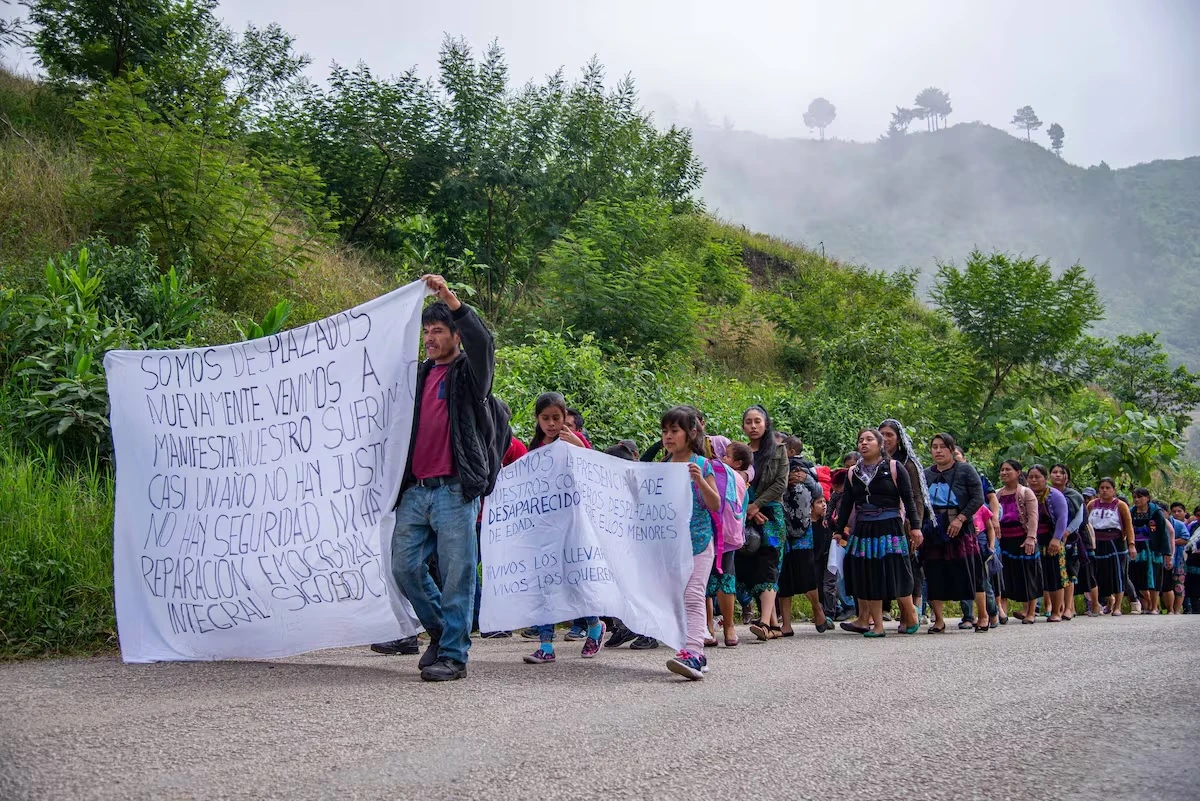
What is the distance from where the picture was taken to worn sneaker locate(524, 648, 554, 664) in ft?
23.4

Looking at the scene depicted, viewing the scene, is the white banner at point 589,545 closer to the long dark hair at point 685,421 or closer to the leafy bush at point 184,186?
the long dark hair at point 685,421

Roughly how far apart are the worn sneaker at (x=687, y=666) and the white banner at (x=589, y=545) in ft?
0.80

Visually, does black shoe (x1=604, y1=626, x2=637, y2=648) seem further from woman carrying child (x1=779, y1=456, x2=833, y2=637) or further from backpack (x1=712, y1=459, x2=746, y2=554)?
woman carrying child (x1=779, y1=456, x2=833, y2=637)

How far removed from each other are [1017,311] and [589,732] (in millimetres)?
25093

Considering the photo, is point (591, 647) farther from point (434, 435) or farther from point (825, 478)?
point (825, 478)

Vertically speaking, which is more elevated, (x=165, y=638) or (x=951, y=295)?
(x=951, y=295)

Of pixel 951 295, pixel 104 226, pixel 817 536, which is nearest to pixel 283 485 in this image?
pixel 817 536

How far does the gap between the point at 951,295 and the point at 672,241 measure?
8.16 m

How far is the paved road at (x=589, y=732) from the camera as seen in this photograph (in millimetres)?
3777

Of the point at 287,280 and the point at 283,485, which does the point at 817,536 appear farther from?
the point at 287,280

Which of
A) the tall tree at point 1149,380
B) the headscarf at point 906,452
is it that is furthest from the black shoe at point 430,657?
the tall tree at point 1149,380

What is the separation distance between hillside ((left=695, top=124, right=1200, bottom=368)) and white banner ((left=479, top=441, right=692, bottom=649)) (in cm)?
14051

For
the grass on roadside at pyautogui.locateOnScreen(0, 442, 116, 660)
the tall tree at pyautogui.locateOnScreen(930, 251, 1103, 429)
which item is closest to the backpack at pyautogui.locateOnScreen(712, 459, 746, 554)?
the grass on roadside at pyautogui.locateOnScreen(0, 442, 116, 660)

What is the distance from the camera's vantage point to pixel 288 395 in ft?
21.8
